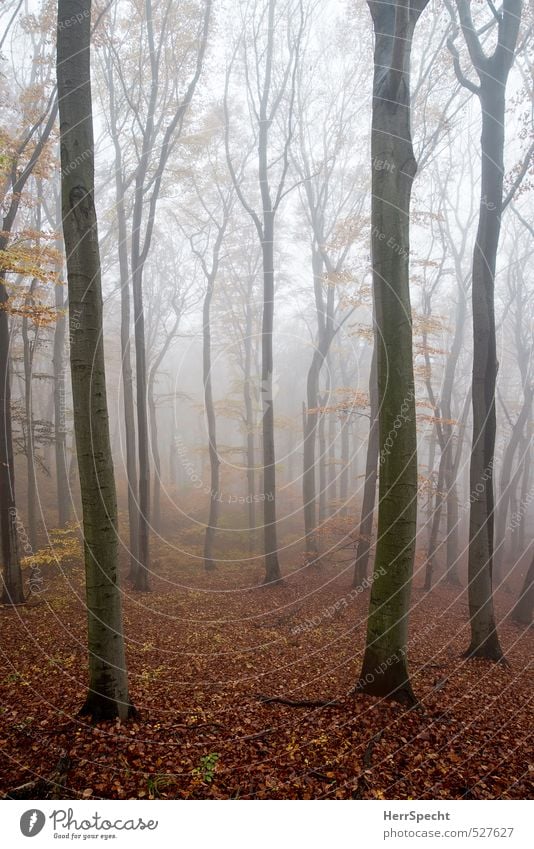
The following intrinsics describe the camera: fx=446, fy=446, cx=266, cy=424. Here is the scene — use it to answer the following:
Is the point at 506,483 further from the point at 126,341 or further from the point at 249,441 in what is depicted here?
the point at 126,341

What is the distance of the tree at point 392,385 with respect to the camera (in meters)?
5.22

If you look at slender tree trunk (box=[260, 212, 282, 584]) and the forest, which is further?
slender tree trunk (box=[260, 212, 282, 584])

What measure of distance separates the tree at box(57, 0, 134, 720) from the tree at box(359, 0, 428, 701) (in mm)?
3002

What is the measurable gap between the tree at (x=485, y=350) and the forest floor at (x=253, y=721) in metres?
1.00

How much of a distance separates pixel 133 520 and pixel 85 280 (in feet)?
44.8

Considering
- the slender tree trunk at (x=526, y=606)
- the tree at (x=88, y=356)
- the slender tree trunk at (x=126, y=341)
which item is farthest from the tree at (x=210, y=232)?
the tree at (x=88, y=356)

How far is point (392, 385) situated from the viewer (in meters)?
5.36

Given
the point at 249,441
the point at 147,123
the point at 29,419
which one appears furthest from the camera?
the point at 249,441

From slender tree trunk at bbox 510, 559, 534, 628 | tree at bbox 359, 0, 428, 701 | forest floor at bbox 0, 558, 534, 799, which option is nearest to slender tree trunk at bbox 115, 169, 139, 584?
forest floor at bbox 0, 558, 534, 799

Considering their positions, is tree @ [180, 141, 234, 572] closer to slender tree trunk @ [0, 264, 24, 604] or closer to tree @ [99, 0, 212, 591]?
tree @ [99, 0, 212, 591]

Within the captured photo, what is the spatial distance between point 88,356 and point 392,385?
134 inches

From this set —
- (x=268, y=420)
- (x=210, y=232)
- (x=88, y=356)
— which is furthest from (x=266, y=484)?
(x=210, y=232)

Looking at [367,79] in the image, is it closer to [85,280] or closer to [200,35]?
[200,35]

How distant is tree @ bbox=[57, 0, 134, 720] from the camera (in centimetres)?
438
